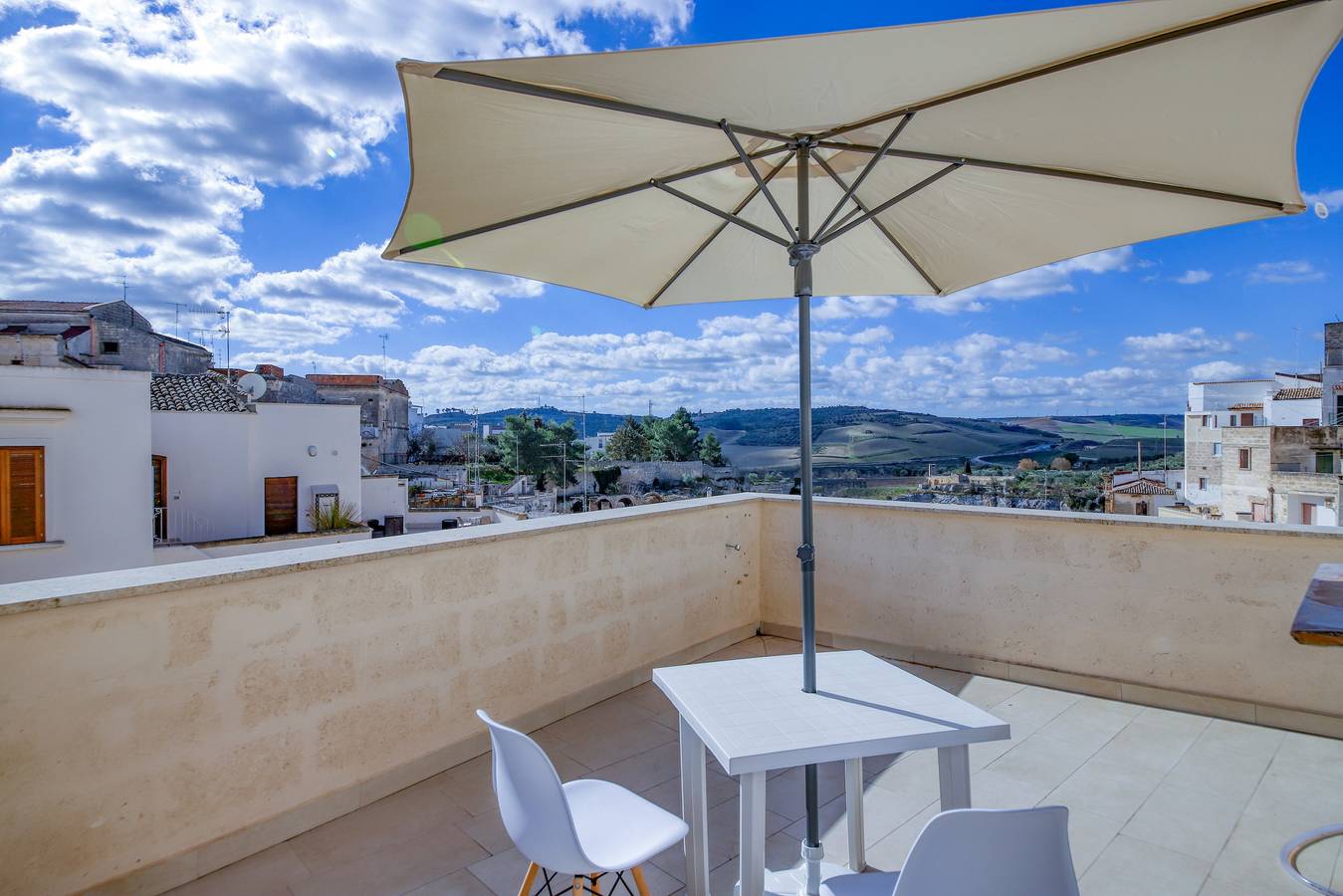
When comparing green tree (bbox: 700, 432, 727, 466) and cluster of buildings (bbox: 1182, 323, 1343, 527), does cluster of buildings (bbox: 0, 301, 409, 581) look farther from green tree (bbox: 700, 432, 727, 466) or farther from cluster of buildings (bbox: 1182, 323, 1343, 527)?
cluster of buildings (bbox: 1182, 323, 1343, 527)

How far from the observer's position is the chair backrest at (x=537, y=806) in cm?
129

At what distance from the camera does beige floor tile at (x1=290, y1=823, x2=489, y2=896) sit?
1945 mm

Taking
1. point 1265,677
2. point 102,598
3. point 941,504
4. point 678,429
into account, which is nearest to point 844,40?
point 102,598

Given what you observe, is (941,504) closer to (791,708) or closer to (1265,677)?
(1265,677)

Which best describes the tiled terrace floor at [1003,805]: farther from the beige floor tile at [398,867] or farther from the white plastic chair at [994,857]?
the white plastic chair at [994,857]

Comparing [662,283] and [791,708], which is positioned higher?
[662,283]

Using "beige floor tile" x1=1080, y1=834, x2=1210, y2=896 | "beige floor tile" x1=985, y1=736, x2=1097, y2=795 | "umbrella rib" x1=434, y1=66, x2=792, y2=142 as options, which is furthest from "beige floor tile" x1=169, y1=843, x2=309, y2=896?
"beige floor tile" x1=985, y1=736, x2=1097, y2=795

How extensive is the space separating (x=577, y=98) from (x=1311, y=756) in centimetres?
387

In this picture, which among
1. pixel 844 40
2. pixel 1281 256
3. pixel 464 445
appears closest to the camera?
pixel 844 40

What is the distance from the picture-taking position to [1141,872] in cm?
200

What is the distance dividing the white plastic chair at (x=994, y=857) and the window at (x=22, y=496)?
12.8m

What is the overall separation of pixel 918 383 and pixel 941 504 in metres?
10.7

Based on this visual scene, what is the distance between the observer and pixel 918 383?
1374 cm

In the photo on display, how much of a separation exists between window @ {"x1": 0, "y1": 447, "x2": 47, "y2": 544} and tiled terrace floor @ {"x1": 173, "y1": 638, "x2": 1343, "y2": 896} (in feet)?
35.3
